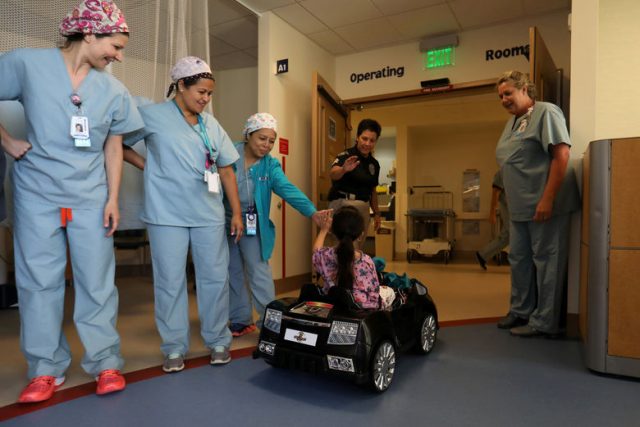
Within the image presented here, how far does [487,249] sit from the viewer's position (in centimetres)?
516

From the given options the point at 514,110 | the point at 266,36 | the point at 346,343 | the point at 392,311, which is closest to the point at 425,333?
the point at 392,311

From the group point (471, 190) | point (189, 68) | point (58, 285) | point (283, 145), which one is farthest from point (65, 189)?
point (471, 190)

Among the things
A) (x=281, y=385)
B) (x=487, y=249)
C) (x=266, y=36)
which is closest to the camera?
(x=281, y=385)

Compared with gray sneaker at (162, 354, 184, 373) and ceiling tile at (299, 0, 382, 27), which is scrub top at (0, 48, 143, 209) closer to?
gray sneaker at (162, 354, 184, 373)

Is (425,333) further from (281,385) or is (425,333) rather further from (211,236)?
(211,236)

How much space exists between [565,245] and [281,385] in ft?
6.04

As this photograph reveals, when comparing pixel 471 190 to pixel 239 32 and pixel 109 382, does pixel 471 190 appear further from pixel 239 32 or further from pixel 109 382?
pixel 109 382

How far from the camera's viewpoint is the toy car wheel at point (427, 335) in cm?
207

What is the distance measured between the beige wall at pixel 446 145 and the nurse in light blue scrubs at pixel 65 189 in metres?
5.52

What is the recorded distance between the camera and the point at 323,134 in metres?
3.99

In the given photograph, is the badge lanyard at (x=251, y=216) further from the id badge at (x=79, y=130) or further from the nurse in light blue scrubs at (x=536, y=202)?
the nurse in light blue scrubs at (x=536, y=202)

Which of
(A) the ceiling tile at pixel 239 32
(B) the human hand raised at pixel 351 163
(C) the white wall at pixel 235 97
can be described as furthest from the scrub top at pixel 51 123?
(C) the white wall at pixel 235 97

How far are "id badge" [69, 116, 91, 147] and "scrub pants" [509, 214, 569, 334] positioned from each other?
94.0 inches

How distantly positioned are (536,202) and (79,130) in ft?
7.79
